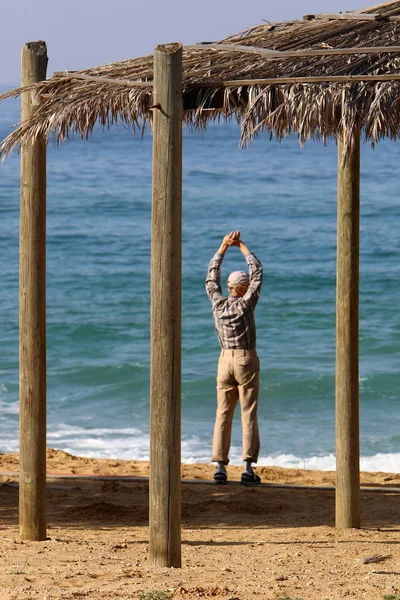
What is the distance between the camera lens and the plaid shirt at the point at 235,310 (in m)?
8.18

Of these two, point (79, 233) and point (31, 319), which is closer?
point (31, 319)

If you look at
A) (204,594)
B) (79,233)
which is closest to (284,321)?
(79,233)

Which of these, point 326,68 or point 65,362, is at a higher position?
point 326,68

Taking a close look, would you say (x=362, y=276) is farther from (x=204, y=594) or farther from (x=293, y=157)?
(x=293, y=157)

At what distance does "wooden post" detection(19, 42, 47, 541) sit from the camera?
260 inches

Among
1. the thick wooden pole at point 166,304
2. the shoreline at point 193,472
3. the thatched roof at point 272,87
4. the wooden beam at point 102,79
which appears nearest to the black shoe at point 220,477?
the shoreline at point 193,472

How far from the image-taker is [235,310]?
8.20 metres

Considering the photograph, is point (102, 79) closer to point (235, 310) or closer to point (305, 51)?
point (305, 51)

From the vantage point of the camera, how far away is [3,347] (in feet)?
59.6

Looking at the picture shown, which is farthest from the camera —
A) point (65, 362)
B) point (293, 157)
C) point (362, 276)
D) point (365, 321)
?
point (293, 157)

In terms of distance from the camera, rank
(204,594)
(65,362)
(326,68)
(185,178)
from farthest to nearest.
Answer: (185,178) < (65,362) < (326,68) < (204,594)

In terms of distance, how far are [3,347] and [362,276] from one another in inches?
354

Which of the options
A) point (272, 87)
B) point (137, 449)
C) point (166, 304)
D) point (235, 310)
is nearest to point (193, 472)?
point (235, 310)

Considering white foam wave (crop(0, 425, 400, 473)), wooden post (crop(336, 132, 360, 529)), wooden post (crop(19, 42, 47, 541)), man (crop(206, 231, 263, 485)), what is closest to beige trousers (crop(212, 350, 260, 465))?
man (crop(206, 231, 263, 485))
